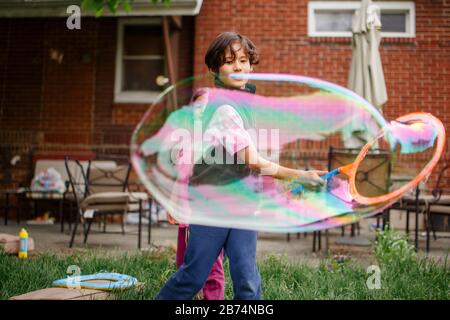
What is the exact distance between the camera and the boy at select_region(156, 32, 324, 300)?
2.38 m

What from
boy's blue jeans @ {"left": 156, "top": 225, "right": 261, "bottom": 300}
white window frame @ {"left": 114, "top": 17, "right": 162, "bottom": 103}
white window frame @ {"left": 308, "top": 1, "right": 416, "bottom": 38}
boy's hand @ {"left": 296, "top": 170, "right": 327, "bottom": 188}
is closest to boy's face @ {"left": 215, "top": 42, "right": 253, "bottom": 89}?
boy's hand @ {"left": 296, "top": 170, "right": 327, "bottom": 188}

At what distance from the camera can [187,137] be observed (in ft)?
8.54

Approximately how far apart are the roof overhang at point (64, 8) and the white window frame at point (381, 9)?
2.02 m

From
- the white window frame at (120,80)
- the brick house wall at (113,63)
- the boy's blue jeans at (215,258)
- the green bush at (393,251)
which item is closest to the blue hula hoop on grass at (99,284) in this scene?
the boy's blue jeans at (215,258)

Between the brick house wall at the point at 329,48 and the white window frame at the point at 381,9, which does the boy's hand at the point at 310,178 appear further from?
the white window frame at the point at 381,9

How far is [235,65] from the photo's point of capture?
8.27ft

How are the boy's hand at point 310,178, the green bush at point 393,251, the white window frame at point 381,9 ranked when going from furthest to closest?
the white window frame at point 381,9
the green bush at point 393,251
the boy's hand at point 310,178

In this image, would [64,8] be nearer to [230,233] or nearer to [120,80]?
[120,80]

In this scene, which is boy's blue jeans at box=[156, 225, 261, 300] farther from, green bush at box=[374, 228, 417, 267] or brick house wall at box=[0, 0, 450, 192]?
brick house wall at box=[0, 0, 450, 192]

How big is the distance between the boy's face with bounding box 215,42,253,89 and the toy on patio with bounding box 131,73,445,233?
43mm

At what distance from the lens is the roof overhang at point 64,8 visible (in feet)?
25.9

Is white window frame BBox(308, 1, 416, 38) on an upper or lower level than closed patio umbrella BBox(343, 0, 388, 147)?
upper
